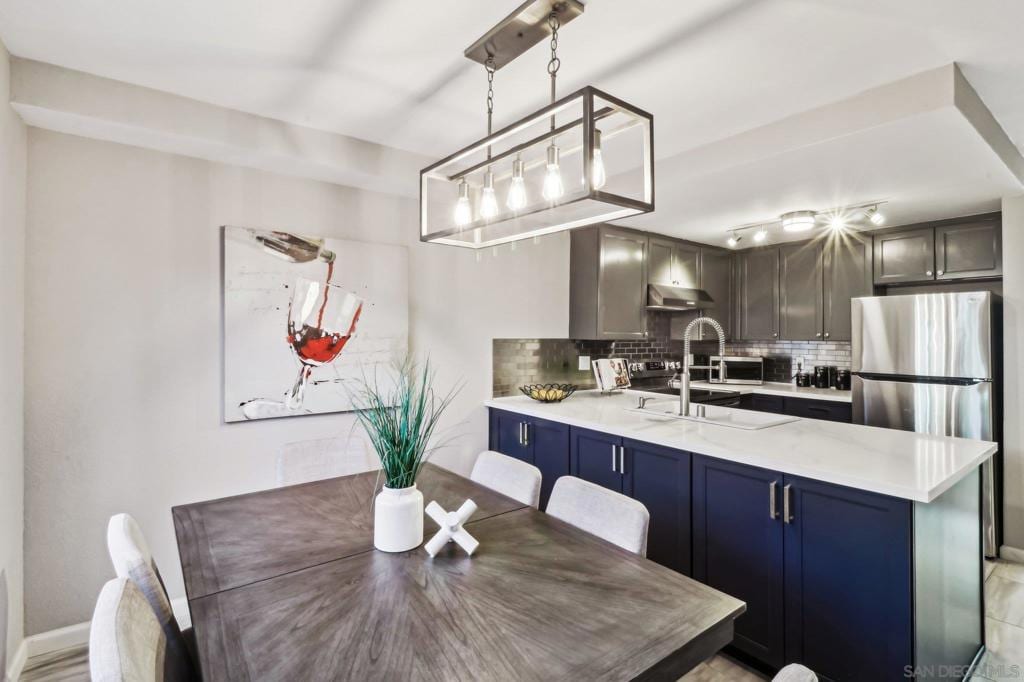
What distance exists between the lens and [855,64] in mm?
1909

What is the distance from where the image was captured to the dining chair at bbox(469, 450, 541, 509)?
6.54 ft

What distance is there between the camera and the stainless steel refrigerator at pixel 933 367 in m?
3.02

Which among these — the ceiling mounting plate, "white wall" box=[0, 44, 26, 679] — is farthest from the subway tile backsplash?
"white wall" box=[0, 44, 26, 679]

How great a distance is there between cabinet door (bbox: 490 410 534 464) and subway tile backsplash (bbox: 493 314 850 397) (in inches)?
8.8

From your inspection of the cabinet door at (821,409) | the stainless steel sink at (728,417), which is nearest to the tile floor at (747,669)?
the stainless steel sink at (728,417)

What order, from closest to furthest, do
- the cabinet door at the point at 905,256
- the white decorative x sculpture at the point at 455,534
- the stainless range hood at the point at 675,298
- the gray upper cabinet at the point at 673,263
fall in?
1. the white decorative x sculpture at the point at 455,534
2. the cabinet door at the point at 905,256
3. the stainless range hood at the point at 675,298
4. the gray upper cabinet at the point at 673,263

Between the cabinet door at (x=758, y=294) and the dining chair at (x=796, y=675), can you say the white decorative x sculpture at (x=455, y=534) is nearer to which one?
the dining chair at (x=796, y=675)

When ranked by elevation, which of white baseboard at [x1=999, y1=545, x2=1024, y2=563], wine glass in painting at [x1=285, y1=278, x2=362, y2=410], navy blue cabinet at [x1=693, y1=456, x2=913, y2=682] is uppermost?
wine glass in painting at [x1=285, y1=278, x2=362, y2=410]

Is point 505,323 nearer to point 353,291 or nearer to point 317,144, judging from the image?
point 353,291

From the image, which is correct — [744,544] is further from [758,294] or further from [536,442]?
[758,294]

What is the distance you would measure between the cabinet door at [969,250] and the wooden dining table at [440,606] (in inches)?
142

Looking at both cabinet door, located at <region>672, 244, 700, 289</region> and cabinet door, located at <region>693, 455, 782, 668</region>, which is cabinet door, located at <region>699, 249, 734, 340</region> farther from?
cabinet door, located at <region>693, 455, 782, 668</region>

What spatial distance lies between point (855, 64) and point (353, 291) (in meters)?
2.51

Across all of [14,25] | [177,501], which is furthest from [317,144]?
[177,501]
